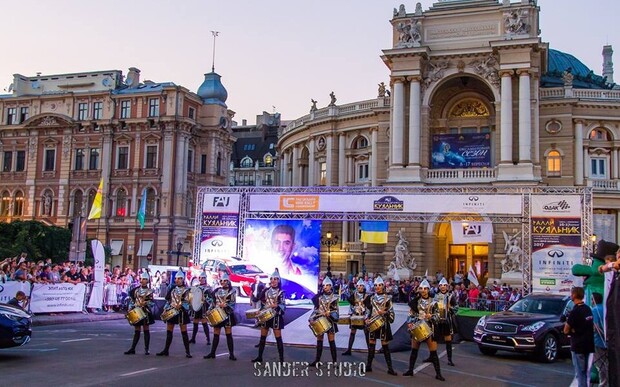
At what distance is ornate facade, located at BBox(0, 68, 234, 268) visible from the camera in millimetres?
59812

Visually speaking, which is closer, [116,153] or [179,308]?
[179,308]

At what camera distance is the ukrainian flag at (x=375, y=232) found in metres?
37.4

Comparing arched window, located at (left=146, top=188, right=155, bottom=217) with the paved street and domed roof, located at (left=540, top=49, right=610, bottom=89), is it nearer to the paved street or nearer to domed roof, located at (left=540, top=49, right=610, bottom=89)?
domed roof, located at (left=540, top=49, right=610, bottom=89)

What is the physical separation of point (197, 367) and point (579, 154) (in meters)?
39.6

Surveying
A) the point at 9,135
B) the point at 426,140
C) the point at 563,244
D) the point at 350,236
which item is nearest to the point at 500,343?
the point at 563,244

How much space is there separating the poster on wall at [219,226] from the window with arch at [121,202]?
1197 inches

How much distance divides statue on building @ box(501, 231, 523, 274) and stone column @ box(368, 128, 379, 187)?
13.0 meters

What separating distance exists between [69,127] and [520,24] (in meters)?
41.4

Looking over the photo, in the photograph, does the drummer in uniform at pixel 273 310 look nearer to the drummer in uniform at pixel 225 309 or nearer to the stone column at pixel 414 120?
the drummer in uniform at pixel 225 309

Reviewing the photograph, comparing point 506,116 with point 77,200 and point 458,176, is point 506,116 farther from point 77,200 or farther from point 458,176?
point 77,200

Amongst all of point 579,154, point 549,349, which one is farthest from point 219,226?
point 579,154

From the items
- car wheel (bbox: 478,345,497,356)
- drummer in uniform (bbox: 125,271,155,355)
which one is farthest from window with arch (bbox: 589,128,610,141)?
drummer in uniform (bbox: 125,271,155,355)

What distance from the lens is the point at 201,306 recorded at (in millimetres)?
17297

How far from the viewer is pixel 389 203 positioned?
1259 inches
